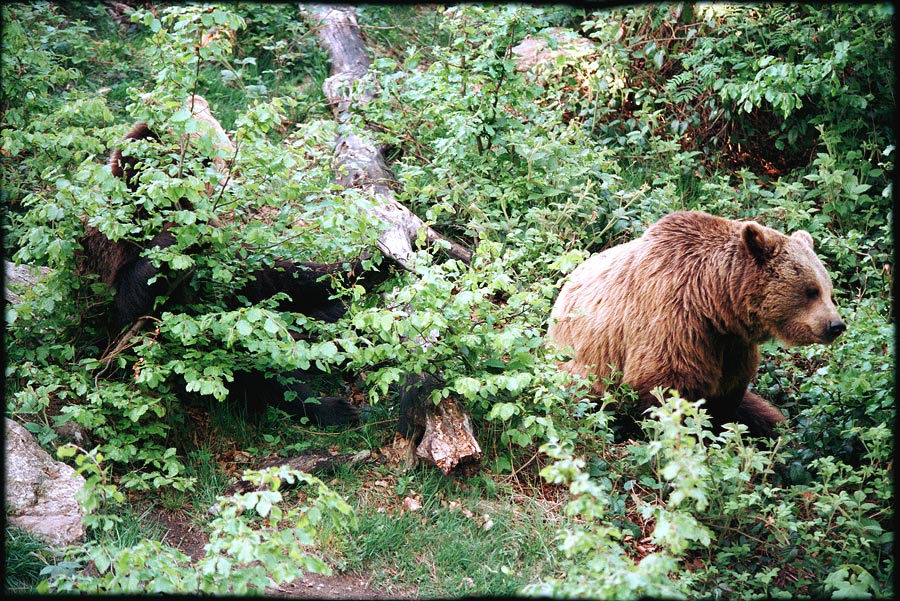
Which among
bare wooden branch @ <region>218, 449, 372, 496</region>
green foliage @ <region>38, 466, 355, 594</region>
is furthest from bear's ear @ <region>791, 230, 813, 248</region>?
green foliage @ <region>38, 466, 355, 594</region>

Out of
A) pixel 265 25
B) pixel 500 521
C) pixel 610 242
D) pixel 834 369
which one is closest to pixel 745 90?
pixel 610 242

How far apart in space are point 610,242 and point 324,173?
108 inches

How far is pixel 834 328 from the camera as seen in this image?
4707mm

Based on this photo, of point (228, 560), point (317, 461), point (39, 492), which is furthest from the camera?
point (317, 461)

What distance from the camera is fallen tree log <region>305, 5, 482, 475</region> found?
4.42m

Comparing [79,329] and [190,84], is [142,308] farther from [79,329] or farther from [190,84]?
[190,84]

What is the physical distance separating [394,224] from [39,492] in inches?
102

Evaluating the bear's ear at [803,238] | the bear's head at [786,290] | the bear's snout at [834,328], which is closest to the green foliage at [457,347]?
the bear's snout at [834,328]

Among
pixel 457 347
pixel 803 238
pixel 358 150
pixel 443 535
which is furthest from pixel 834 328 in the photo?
pixel 358 150

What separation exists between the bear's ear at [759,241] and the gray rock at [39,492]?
3835mm

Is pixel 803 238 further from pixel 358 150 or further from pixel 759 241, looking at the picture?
pixel 358 150

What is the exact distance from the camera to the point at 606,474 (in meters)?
4.55

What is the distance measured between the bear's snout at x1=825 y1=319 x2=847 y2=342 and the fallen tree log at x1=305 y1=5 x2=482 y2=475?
84.9 inches

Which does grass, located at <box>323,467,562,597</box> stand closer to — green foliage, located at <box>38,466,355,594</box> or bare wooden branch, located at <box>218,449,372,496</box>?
bare wooden branch, located at <box>218,449,372,496</box>
